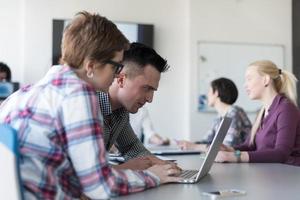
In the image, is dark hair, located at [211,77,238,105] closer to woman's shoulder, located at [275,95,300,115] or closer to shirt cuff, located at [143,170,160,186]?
woman's shoulder, located at [275,95,300,115]

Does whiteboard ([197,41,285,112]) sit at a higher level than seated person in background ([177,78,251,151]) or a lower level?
higher

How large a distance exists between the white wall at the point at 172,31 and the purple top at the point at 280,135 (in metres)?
2.94

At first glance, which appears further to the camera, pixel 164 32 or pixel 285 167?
pixel 164 32

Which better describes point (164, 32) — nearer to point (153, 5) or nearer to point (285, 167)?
point (153, 5)

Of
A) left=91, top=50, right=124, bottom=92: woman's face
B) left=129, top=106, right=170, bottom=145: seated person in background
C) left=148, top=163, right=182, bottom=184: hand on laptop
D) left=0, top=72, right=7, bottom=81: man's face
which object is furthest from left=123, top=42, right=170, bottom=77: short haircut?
left=0, top=72, right=7, bottom=81: man's face

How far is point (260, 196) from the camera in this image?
1.36 metres

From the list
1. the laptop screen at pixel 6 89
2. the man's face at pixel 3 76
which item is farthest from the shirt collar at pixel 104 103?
the man's face at pixel 3 76

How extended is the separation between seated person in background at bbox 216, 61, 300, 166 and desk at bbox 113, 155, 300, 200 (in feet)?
0.57

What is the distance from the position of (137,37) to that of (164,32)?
38 cm

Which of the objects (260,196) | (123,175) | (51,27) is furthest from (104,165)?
(51,27)

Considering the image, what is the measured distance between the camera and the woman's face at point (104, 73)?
51.0 inches

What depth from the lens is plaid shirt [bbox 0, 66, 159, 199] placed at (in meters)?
1.09

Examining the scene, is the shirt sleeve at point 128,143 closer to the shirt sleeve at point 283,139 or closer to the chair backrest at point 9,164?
the shirt sleeve at point 283,139

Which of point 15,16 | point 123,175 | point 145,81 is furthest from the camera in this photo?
point 15,16
